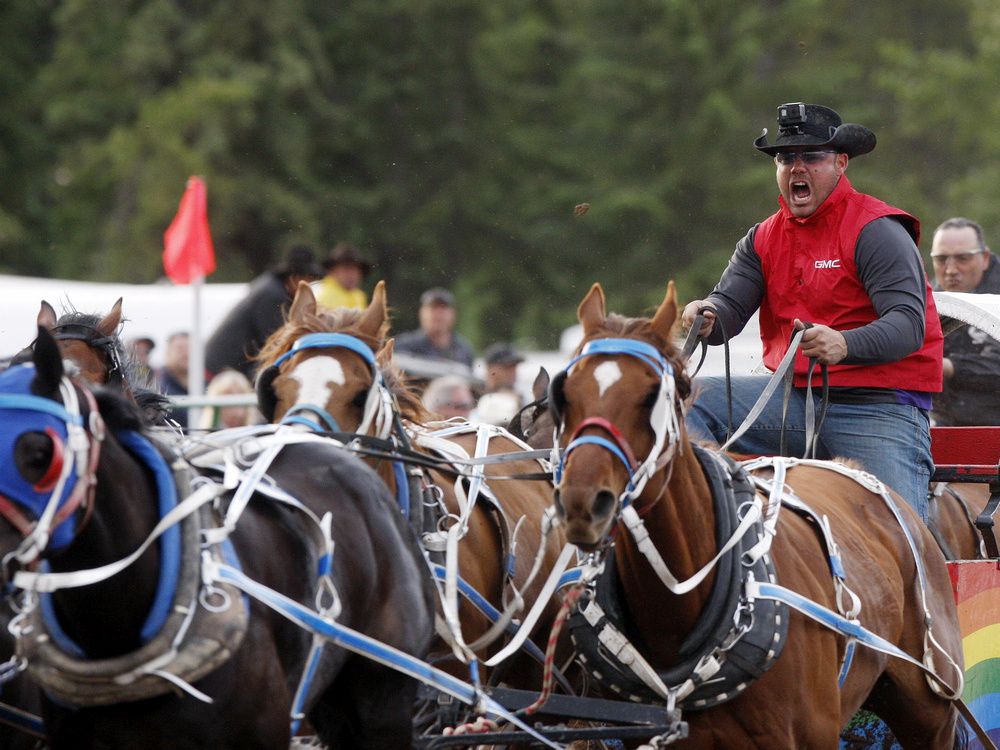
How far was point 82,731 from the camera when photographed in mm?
3664

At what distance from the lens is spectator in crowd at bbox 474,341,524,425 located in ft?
35.6

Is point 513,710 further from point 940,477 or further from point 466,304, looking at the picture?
point 466,304

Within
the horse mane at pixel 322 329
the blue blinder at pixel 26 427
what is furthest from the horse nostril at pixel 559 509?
the horse mane at pixel 322 329

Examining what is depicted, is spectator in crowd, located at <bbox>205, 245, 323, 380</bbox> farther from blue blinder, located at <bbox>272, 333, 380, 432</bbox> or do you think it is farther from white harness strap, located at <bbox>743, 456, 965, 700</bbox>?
white harness strap, located at <bbox>743, 456, 965, 700</bbox>

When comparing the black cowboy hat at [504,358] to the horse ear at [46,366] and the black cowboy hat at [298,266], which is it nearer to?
the black cowboy hat at [298,266]

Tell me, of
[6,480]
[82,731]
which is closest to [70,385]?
[6,480]

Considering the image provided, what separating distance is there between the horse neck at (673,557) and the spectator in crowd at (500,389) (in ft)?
19.3

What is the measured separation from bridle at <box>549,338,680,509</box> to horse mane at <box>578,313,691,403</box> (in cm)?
4

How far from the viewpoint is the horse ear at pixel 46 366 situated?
342 cm

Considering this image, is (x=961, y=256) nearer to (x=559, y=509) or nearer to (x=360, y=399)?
(x=360, y=399)

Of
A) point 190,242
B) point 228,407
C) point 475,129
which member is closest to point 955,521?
point 228,407

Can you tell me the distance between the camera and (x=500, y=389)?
11992mm

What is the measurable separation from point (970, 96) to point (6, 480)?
21170 millimetres

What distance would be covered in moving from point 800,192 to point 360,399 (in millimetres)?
1807
